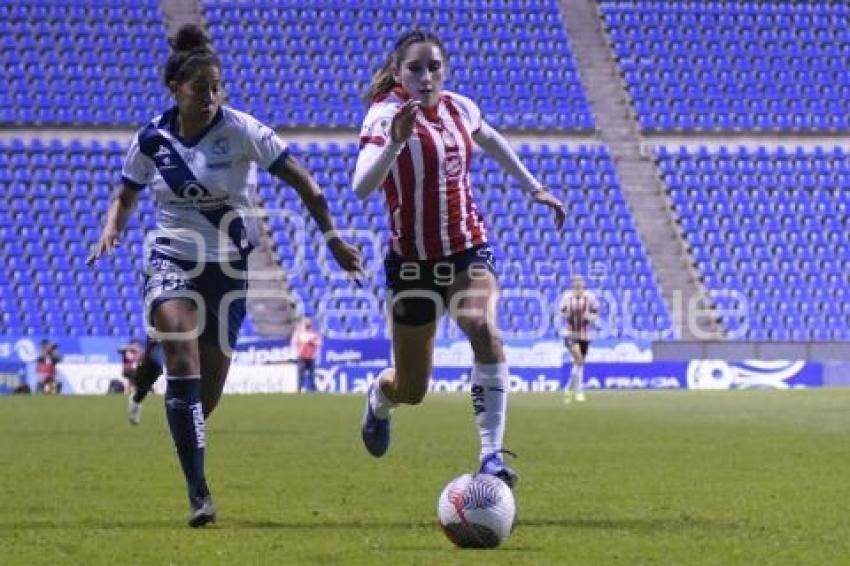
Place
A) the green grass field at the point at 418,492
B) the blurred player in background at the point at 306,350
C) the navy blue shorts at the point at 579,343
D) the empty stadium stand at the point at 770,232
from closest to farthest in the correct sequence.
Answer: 1. the green grass field at the point at 418,492
2. the navy blue shorts at the point at 579,343
3. the blurred player in background at the point at 306,350
4. the empty stadium stand at the point at 770,232

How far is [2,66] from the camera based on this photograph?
133ft

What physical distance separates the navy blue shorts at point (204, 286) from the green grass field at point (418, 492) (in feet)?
3.15

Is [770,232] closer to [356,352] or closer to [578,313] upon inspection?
[356,352]

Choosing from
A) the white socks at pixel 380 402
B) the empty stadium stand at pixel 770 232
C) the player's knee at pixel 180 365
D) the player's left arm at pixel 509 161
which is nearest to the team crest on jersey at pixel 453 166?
the player's left arm at pixel 509 161

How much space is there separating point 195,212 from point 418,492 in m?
2.55

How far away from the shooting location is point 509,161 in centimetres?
915

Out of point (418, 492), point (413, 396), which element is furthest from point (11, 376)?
point (413, 396)

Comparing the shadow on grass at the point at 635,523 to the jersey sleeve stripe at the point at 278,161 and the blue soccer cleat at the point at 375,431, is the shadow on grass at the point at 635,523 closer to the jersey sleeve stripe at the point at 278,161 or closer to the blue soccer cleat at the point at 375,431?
the jersey sleeve stripe at the point at 278,161

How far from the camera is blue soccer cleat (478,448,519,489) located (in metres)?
8.04

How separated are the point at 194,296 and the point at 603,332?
29549 millimetres

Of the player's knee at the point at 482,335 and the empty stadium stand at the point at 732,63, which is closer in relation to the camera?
the player's knee at the point at 482,335

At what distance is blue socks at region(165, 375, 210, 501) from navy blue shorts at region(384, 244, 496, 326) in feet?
3.91

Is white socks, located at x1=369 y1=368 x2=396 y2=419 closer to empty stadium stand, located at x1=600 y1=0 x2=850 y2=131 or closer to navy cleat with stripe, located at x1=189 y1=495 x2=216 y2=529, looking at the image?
navy cleat with stripe, located at x1=189 y1=495 x2=216 y2=529

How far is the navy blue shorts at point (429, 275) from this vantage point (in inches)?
336
